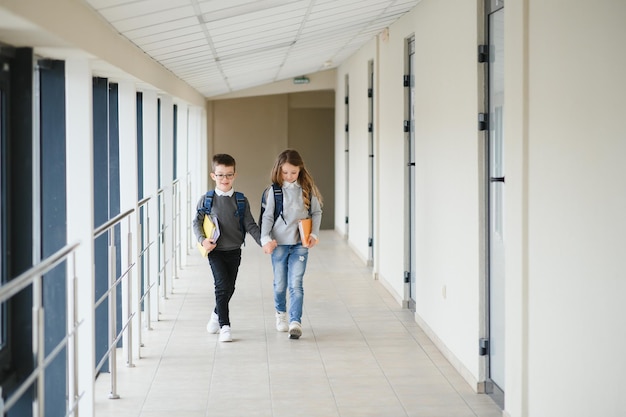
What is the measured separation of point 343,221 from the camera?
43.2ft

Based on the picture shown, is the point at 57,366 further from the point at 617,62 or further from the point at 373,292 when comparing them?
the point at 373,292

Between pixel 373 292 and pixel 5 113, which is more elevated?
pixel 5 113

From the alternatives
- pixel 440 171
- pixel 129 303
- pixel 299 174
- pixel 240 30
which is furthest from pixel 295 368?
pixel 240 30

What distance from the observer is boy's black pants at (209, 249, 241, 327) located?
6121 mm

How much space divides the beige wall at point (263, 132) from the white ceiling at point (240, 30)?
5.21m

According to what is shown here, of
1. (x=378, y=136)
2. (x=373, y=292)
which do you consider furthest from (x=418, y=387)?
(x=378, y=136)

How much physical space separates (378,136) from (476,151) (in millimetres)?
4107

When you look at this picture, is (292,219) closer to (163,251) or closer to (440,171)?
(440,171)

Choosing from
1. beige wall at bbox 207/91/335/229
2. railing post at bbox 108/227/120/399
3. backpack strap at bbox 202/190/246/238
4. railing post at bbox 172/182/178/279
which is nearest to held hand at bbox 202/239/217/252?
backpack strap at bbox 202/190/246/238

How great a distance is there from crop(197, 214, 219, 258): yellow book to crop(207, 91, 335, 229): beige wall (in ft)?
31.3

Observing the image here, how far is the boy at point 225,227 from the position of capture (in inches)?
240

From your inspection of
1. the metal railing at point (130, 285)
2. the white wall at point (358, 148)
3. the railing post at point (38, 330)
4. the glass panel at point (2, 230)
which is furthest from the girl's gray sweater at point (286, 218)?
the white wall at point (358, 148)

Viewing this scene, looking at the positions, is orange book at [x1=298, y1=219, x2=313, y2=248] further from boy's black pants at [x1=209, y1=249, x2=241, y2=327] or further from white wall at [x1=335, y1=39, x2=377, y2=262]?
white wall at [x1=335, y1=39, x2=377, y2=262]

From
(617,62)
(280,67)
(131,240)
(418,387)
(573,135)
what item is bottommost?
(418,387)
